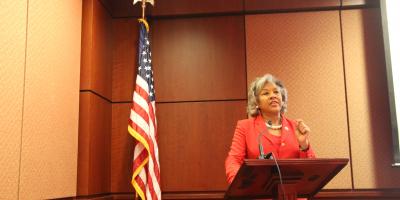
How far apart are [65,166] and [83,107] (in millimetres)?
558

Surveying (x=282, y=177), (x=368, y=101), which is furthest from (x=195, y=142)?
(x=282, y=177)

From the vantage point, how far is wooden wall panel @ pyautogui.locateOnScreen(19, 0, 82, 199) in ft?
9.88

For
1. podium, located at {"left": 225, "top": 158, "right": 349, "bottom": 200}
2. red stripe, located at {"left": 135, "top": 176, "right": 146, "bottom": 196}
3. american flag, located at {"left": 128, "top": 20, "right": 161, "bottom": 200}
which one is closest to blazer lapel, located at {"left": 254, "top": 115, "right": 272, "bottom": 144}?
podium, located at {"left": 225, "top": 158, "right": 349, "bottom": 200}

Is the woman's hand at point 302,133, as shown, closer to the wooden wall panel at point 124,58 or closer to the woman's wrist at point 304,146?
the woman's wrist at point 304,146

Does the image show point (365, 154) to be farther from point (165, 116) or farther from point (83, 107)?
point (83, 107)

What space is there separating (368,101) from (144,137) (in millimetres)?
2171

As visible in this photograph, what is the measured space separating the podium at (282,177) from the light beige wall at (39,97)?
1.51 m

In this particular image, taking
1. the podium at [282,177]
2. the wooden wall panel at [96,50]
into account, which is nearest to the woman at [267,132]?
the podium at [282,177]

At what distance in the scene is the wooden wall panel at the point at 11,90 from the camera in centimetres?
267

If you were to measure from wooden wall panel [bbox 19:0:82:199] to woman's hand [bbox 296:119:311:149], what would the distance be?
1.75 m

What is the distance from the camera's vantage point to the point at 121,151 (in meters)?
4.43

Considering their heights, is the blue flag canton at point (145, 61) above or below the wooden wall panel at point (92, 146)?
above

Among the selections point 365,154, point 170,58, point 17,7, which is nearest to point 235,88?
point 170,58

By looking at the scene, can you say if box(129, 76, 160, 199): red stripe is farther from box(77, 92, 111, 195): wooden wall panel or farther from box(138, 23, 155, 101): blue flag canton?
box(77, 92, 111, 195): wooden wall panel
